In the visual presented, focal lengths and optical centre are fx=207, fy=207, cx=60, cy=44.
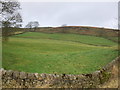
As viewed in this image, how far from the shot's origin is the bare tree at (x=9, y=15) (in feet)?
72.6

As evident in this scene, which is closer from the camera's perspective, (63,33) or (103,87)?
(103,87)

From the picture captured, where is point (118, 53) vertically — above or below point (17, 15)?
below

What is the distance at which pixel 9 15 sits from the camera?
2262 centimetres

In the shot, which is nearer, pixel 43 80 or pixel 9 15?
pixel 43 80

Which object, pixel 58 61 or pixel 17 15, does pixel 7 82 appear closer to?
pixel 58 61

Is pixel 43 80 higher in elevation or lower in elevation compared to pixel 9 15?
lower

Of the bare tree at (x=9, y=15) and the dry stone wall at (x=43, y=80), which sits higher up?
the bare tree at (x=9, y=15)

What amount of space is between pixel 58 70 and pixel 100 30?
25930mm

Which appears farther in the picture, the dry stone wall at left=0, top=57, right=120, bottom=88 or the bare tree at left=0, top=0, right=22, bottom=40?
the bare tree at left=0, top=0, right=22, bottom=40

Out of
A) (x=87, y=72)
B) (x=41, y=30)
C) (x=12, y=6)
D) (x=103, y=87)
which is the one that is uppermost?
(x=12, y=6)

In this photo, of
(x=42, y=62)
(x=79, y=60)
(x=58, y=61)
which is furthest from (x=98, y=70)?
(x=42, y=62)

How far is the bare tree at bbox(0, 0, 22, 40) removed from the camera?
22.1m

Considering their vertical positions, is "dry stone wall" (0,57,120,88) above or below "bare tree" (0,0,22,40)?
below

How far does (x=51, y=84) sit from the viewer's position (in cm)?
1655
